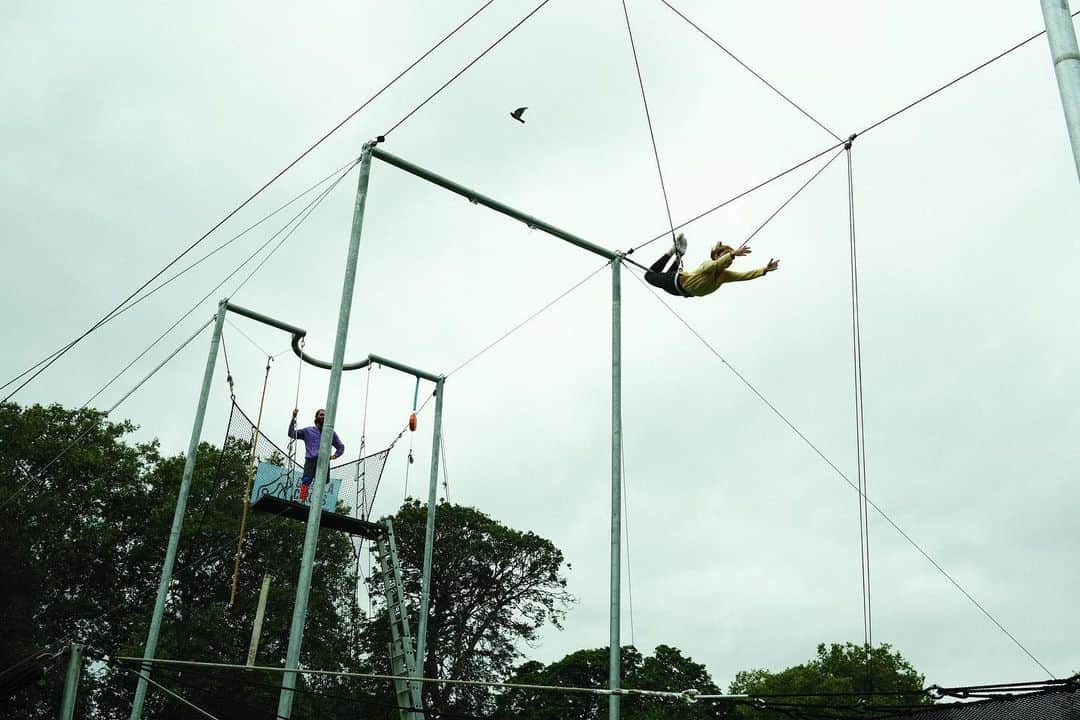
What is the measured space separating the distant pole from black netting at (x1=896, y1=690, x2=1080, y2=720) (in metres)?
2.57

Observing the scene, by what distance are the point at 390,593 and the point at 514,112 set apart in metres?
5.25

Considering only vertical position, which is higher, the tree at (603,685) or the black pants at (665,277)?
the black pants at (665,277)

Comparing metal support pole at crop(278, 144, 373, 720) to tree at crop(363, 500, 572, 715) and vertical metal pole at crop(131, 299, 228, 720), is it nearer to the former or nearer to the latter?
vertical metal pole at crop(131, 299, 228, 720)

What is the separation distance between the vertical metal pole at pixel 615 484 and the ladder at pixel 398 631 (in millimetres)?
1968

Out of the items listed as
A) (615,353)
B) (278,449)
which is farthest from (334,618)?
(615,353)

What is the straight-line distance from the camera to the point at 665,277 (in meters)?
7.96

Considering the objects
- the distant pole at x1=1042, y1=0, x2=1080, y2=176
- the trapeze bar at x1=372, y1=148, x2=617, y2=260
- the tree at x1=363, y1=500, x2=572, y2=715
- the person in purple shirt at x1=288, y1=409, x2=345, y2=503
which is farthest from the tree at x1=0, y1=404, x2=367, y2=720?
the distant pole at x1=1042, y1=0, x2=1080, y2=176

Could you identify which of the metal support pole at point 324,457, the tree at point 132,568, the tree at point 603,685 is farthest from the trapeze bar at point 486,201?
the tree at point 603,685

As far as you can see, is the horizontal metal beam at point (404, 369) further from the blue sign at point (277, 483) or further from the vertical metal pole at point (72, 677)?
the vertical metal pole at point (72, 677)

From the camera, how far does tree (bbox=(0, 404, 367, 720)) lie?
19594 millimetres

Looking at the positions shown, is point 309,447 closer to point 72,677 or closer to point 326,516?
point 326,516

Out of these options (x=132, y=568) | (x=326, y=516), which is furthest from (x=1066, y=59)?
(x=132, y=568)

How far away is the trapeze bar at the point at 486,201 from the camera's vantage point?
7527 mm

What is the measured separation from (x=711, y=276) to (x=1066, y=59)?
3854 millimetres
